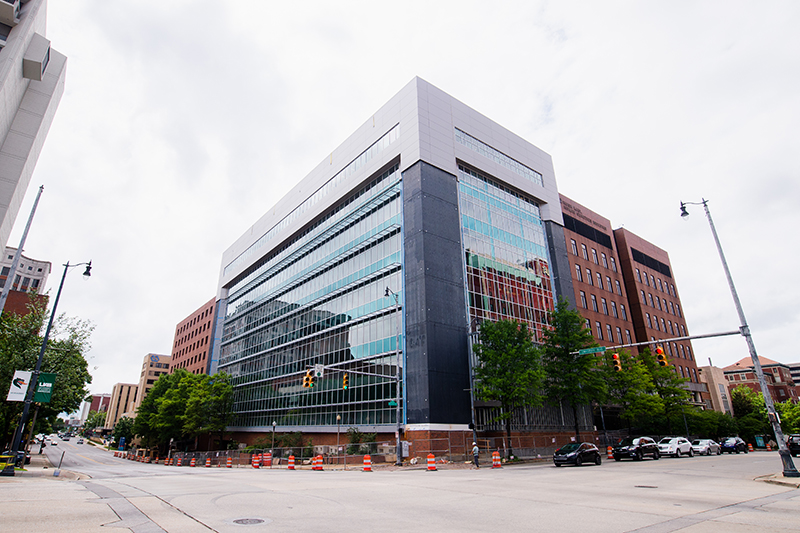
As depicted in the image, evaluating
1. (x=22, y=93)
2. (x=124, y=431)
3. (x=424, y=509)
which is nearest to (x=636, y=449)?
(x=424, y=509)

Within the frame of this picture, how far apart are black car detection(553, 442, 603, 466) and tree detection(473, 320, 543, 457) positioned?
5.83 m

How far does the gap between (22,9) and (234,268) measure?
56936 millimetres

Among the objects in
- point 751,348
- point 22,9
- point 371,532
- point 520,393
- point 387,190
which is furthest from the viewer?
point 387,190

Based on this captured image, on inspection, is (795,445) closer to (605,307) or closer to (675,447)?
(675,447)

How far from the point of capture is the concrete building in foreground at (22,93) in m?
26.1

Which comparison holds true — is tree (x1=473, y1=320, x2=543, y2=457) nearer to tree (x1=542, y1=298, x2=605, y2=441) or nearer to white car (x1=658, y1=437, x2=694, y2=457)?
tree (x1=542, y1=298, x2=605, y2=441)

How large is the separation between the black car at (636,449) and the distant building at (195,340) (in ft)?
235

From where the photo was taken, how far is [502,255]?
47.1 m

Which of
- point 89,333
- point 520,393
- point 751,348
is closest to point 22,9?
point 89,333

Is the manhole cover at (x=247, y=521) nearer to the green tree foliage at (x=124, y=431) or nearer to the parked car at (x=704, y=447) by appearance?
the parked car at (x=704, y=447)

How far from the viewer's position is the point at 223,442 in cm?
6944

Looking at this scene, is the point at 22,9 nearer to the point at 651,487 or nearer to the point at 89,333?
the point at 89,333

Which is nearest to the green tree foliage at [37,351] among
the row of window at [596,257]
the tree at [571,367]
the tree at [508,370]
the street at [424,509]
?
the street at [424,509]

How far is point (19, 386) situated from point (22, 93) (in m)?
22.5
